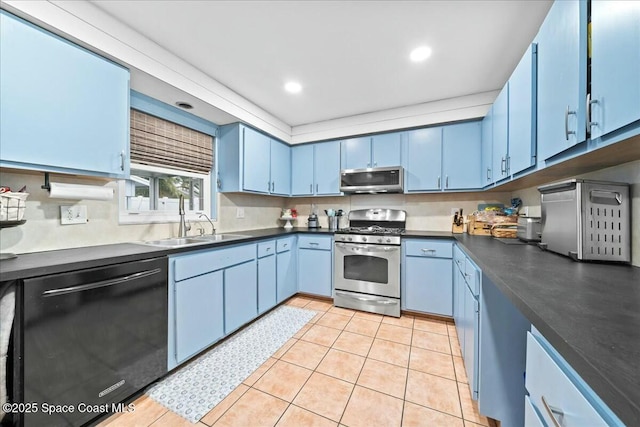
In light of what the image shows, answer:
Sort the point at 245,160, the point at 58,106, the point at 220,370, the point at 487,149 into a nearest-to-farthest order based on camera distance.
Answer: the point at 58,106 < the point at 220,370 < the point at 487,149 < the point at 245,160

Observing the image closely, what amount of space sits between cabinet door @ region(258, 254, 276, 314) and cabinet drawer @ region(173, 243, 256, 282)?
0.21m

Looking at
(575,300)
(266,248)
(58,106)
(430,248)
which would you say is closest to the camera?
(575,300)

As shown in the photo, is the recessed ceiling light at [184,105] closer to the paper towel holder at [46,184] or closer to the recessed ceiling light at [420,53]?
the paper towel holder at [46,184]

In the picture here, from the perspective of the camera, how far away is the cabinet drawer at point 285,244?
9.39ft

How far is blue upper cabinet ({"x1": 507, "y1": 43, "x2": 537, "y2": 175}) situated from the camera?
1388 millimetres

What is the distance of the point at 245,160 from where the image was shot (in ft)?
9.18

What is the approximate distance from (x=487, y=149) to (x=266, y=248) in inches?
95.3

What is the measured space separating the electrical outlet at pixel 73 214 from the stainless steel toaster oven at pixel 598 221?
2.94 metres

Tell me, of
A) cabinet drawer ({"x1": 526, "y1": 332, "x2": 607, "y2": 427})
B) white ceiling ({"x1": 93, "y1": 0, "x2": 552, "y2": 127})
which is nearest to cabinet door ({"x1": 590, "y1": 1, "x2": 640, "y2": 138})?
cabinet drawer ({"x1": 526, "y1": 332, "x2": 607, "y2": 427})

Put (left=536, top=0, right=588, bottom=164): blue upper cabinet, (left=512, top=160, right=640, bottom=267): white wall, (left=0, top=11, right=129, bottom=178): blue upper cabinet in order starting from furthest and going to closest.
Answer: (left=0, top=11, right=129, bottom=178): blue upper cabinet < (left=512, top=160, right=640, bottom=267): white wall < (left=536, top=0, right=588, bottom=164): blue upper cabinet

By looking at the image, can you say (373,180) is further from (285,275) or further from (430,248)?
(285,275)

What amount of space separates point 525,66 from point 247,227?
118 inches

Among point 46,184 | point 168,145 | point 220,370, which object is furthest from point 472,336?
point 168,145

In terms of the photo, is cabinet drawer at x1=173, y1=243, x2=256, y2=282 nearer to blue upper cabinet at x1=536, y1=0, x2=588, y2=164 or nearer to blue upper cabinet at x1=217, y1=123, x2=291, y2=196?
blue upper cabinet at x1=217, y1=123, x2=291, y2=196
